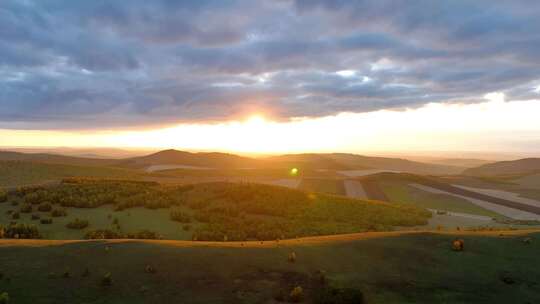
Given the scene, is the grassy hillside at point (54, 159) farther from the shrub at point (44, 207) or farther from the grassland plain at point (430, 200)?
the shrub at point (44, 207)

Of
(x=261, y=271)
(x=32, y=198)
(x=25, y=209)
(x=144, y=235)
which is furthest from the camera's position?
(x=32, y=198)

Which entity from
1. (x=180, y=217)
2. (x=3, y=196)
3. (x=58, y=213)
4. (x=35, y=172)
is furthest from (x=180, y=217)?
(x=35, y=172)

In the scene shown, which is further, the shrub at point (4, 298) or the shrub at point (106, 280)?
the shrub at point (106, 280)

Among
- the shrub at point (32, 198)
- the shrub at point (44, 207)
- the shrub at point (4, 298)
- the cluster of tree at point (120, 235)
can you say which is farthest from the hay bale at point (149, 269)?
the shrub at point (32, 198)

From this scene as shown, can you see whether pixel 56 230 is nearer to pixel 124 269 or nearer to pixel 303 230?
pixel 124 269

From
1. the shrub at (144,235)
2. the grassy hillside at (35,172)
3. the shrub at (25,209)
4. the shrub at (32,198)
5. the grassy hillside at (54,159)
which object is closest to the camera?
the shrub at (144,235)

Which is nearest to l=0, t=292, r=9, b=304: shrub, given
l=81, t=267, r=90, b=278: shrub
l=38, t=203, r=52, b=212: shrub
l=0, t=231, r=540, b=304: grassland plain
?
l=0, t=231, r=540, b=304: grassland plain

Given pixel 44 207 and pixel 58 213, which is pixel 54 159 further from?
pixel 58 213
